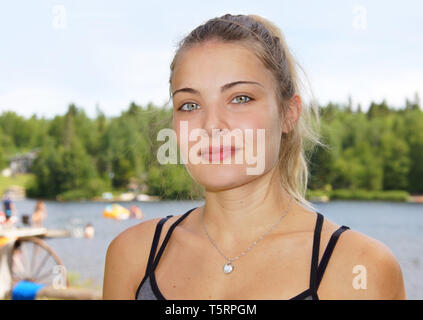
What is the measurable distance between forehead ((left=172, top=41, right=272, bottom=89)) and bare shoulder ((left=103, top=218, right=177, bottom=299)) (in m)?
0.62

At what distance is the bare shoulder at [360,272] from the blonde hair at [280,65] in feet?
1.25

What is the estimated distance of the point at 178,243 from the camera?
6.44 ft

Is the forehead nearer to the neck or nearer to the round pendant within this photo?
the neck

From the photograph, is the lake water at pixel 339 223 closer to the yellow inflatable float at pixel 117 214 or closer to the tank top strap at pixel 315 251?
the yellow inflatable float at pixel 117 214

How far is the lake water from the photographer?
28.2m

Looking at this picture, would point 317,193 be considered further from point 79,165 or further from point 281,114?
point 281,114

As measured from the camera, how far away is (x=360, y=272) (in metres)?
1.60

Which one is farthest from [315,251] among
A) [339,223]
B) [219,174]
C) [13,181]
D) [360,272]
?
[13,181]

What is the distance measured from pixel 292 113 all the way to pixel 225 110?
44 centimetres

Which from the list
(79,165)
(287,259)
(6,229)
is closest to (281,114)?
(287,259)

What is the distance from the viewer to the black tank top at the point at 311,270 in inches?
63.0

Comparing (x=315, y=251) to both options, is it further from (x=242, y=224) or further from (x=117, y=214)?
(x=117, y=214)

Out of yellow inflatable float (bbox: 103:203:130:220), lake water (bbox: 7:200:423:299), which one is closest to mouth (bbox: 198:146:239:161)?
lake water (bbox: 7:200:423:299)
